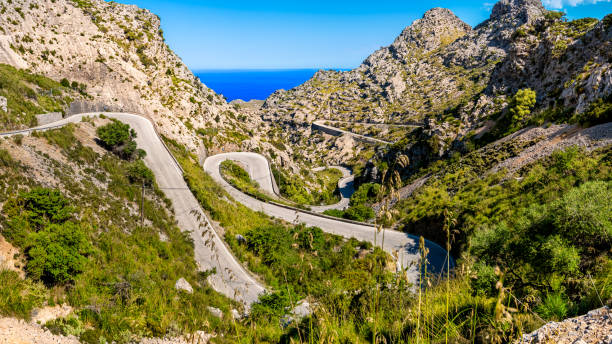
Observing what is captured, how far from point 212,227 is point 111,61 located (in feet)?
128

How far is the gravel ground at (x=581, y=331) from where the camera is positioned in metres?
2.97

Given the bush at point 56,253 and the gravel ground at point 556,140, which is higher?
A: the gravel ground at point 556,140

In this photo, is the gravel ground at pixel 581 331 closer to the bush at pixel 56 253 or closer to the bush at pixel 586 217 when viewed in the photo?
the bush at pixel 586 217

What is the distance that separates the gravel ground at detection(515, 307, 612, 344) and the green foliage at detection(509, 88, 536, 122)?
42.9 meters

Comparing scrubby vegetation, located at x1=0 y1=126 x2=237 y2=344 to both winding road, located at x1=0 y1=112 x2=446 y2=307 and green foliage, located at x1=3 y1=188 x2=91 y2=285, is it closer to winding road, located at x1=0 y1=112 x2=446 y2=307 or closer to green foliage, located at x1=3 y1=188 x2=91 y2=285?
green foliage, located at x1=3 y1=188 x2=91 y2=285

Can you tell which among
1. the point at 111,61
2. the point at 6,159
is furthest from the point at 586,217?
the point at 111,61

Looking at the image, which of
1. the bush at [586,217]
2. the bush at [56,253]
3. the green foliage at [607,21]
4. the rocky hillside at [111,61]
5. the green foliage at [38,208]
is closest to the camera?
the bush at [586,217]

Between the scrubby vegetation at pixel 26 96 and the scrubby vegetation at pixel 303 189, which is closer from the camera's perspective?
the scrubby vegetation at pixel 26 96

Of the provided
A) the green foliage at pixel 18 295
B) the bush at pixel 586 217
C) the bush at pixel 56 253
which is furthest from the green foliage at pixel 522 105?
the green foliage at pixel 18 295

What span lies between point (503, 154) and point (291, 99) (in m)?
158

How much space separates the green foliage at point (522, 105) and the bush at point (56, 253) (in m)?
46.3

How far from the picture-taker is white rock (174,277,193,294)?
1463cm

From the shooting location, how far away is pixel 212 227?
2414 centimetres

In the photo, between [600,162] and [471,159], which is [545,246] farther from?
[471,159]
